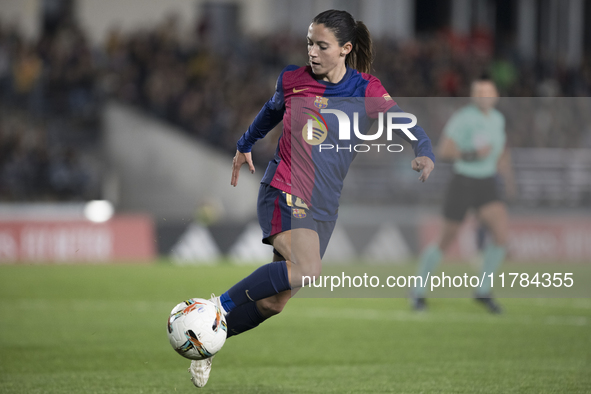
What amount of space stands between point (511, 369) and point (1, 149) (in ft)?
45.8

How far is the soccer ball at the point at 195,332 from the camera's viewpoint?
13.4 ft

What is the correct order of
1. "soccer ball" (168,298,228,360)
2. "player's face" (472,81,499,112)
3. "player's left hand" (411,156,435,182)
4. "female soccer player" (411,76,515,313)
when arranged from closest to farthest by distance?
"player's left hand" (411,156,435,182) < "soccer ball" (168,298,228,360) < "female soccer player" (411,76,515,313) < "player's face" (472,81,499,112)

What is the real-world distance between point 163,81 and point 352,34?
14575 mm

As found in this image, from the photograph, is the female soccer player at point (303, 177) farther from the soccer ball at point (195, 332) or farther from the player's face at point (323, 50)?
the soccer ball at point (195, 332)

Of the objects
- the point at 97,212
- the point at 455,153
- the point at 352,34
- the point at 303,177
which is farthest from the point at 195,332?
the point at 97,212

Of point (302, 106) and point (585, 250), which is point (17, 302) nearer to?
point (302, 106)

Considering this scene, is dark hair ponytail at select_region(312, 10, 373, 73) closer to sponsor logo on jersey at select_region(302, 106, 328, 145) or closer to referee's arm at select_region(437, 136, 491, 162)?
sponsor logo on jersey at select_region(302, 106, 328, 145)

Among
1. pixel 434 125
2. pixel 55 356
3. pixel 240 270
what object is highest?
pixel 434 125

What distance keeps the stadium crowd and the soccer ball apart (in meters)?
12.7

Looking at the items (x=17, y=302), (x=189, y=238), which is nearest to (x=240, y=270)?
(x=189, y=238)

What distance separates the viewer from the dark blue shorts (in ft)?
14.2

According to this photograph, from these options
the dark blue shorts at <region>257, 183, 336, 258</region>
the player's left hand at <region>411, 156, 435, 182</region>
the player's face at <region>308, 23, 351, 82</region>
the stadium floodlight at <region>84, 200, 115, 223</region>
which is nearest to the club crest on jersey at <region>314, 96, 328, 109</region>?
the player's face at <region>308, 23, 351, 82</region>

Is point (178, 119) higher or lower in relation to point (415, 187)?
higher

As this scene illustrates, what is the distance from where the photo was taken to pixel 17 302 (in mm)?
8727
